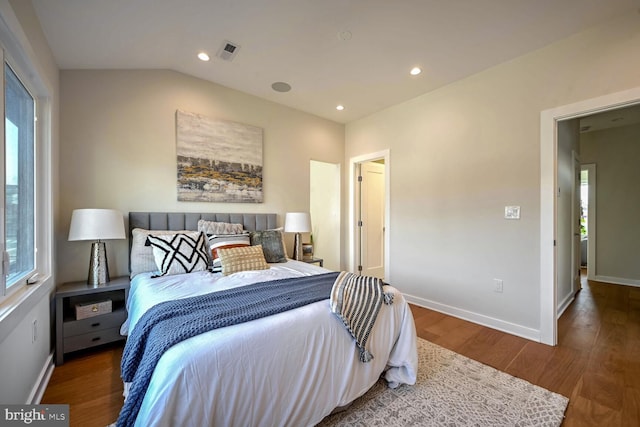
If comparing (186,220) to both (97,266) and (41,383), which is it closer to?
(97,266)

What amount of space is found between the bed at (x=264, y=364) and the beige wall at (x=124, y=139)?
103 centimetres

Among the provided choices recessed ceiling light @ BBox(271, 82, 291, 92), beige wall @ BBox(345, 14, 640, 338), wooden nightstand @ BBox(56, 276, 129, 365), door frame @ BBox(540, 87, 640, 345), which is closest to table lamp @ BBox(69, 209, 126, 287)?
wooden nightstand @ BBox(56, 276, 129, 365)

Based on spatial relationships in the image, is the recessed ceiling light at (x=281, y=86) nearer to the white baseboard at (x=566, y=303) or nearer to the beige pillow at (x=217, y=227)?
the beige pillow at (x=217, y=227)

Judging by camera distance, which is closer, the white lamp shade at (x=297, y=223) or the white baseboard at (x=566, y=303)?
the white baseboard at (x=566, y=303)

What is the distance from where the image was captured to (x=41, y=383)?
181cm

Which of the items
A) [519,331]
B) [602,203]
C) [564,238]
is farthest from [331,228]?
[602,203]

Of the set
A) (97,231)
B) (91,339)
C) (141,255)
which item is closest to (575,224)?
(141,255)

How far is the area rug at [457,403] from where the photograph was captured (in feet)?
5.10

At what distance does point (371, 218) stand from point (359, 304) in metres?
3.23

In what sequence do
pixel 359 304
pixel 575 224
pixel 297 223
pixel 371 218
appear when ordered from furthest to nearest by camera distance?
pixel 371 218, pixel 575 224, pixel 297 223, pixel 359 304

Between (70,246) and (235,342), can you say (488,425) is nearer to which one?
(235,342)

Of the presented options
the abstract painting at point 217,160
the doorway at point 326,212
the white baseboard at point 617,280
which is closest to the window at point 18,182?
the abstract painting at point 217,160

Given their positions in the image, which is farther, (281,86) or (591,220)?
(591,220)

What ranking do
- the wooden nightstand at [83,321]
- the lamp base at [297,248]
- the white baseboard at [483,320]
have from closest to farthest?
the wooden nightstand at [83,321], the white baseboard at [483,320], the lamp base at [297,248]
